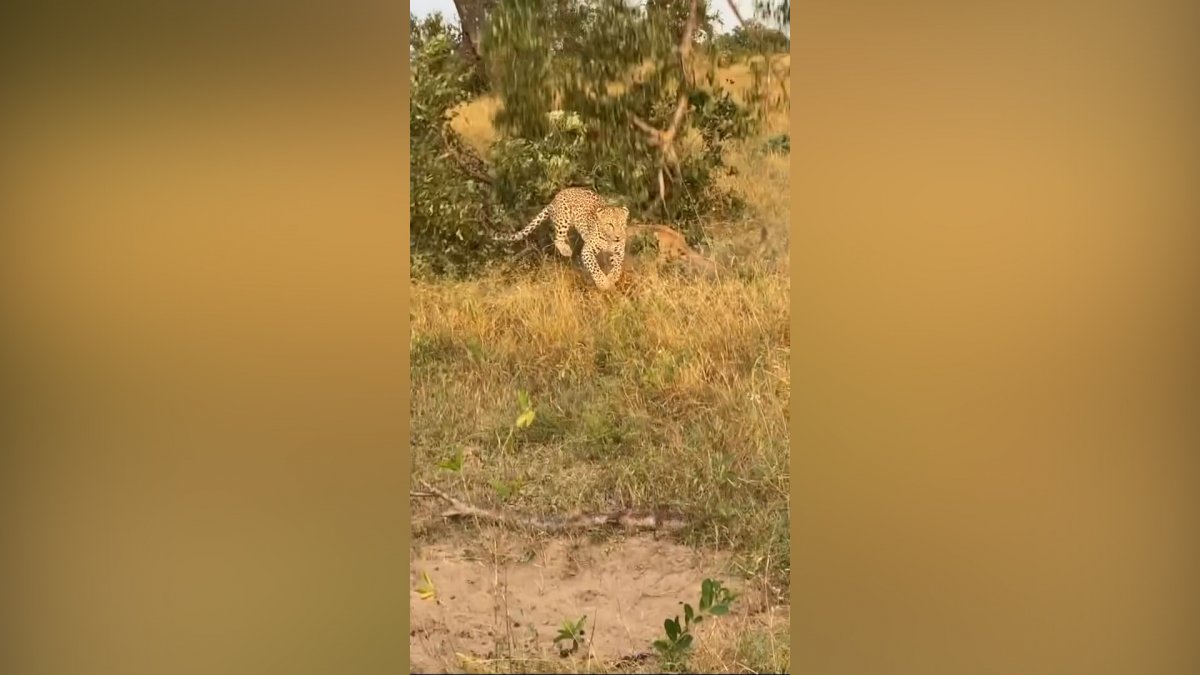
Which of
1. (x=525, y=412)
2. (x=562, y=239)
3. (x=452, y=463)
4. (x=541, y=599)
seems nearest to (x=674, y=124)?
(x=562, y=239)

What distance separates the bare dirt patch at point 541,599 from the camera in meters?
2.64

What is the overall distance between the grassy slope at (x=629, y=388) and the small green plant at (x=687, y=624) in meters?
0.09

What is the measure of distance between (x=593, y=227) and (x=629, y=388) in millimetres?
420

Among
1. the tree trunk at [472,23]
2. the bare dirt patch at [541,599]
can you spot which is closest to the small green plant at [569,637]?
the bare dirt patch at [541,599]

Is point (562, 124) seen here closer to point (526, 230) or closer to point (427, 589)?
point (526, 230)

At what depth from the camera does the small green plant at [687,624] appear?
262cm

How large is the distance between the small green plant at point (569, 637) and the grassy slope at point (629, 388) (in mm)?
291

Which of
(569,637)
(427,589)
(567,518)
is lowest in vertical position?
(569,637)

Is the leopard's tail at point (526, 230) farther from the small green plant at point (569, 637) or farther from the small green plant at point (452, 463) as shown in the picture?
the small green plant at point (569, 637)

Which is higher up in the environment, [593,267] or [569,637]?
[593,267]

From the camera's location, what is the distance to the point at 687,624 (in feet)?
8.68

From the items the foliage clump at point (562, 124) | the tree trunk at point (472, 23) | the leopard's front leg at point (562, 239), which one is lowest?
the leopard's front leg at point (562, 239)

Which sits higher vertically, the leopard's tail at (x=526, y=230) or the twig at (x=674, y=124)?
the twig at (x=674, y=124)
